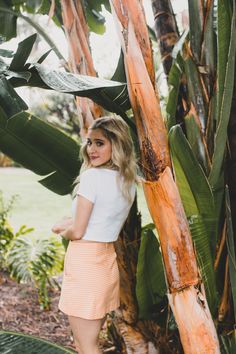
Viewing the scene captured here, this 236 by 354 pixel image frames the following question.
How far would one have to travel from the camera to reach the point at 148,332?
1806 millimetres

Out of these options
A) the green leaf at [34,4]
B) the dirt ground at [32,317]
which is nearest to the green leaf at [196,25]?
the green leaf at [34,4]

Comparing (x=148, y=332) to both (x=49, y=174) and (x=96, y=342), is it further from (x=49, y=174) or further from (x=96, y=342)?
(x=49, y=174)

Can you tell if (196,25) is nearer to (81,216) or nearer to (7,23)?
(81,216)

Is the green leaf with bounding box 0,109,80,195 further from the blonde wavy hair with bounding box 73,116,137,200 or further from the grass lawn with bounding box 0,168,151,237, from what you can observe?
the grass lawn with bounding box 0,168,151,237

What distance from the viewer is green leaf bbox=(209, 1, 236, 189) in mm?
1166

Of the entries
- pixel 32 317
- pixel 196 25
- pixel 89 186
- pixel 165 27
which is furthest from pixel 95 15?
pixel 32 317

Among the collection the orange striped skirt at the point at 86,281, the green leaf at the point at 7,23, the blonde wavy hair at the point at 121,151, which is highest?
the green leaf at the point at 7,23

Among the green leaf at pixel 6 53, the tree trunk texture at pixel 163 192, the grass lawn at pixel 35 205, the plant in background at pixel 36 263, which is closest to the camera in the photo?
the tree trunk texture at pixel 163 192

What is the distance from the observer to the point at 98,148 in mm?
1438

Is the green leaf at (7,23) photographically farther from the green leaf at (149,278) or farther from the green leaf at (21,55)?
the green leaf at (149,278)

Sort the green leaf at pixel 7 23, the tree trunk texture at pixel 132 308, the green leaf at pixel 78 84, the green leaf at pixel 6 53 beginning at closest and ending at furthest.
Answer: the green leaf at pixel 78 84
the green leaf at pixel 6 53
the tree trunk texture at pixel 132 308
the green leaf at pixel 7 23

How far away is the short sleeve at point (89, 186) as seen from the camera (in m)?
1.36

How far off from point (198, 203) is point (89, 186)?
1.22ft

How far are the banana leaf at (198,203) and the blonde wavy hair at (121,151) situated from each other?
0.64 ft
